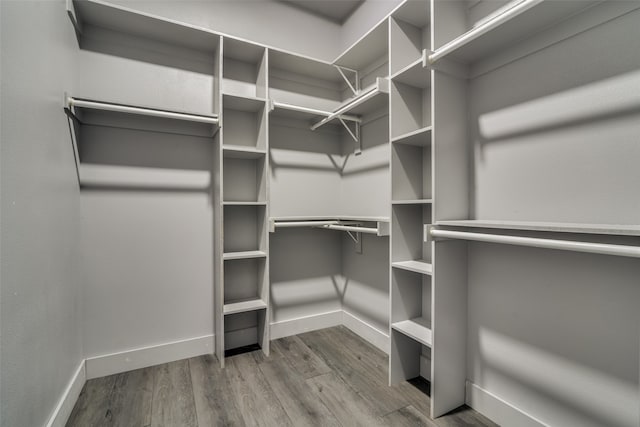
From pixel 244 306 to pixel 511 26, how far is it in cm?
230

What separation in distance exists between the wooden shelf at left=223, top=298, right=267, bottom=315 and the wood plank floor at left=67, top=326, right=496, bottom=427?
0.40 metres

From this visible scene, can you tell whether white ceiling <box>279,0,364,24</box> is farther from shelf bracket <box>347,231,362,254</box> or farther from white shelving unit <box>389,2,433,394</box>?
shelf bracket <box>347,231,362,254</box>

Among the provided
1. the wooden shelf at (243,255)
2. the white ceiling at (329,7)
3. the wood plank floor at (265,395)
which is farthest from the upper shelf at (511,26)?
the wood plank floor at (265,395)

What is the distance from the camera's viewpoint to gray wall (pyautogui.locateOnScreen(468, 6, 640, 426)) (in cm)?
111

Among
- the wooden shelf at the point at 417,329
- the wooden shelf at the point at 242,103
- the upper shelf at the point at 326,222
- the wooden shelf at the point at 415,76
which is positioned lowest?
the wooden shelf at the point at 417,329

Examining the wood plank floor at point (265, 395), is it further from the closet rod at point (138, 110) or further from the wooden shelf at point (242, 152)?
the closet rod at point (138, 110)

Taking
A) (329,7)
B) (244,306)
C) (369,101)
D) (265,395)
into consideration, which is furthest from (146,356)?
(329,7)

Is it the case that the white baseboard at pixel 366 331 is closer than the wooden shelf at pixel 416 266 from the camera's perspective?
No

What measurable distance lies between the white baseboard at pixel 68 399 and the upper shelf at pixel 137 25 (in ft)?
6.93

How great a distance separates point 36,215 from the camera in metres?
1.29

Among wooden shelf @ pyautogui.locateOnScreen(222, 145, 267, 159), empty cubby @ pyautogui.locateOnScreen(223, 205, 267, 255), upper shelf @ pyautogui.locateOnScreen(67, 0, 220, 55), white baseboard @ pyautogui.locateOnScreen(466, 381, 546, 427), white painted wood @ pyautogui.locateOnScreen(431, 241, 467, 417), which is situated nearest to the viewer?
white baseboard @ pyautogui.locateOnScreen(466, 381, 546, 427)

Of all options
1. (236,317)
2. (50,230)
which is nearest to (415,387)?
(236,317)

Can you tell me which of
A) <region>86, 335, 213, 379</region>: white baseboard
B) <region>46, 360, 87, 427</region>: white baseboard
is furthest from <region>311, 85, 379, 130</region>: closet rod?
<region>46, 360, 87, 427</region>: white baseboard

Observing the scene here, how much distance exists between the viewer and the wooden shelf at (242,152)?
211 cm
